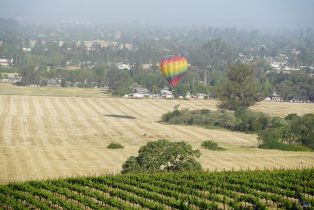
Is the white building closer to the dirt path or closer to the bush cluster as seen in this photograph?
the dirt path

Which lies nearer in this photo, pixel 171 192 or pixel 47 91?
pixel 171 192

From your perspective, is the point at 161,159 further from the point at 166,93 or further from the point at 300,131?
the point at 166,93

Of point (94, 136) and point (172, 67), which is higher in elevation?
point (172, 67)

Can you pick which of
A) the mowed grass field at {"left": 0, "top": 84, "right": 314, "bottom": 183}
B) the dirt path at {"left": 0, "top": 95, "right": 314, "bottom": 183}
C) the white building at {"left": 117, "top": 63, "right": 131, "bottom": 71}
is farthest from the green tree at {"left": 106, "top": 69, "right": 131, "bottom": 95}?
the white building at {"left": 117, "top": 63, "right": 131, "bottom": 71}

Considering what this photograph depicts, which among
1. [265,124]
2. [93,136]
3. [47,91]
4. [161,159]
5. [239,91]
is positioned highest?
[161,159]

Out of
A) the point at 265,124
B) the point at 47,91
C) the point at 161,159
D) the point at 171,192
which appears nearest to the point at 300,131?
the point at 265,124

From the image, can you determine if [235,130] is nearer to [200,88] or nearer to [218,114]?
[218,114]

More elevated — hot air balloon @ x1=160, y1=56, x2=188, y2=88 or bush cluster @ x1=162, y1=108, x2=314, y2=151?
hot air balloon @ x1=160, y1=56, x2=188, y2=88
